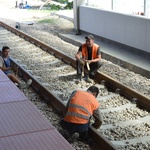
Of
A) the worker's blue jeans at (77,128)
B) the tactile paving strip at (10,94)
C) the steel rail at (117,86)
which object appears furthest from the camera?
the steel rail at (117,86)

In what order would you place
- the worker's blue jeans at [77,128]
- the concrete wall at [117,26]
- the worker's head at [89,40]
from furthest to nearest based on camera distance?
the concrete wall at [117,26] → the worker's head at [89,40] → the worker's blue jeans at [77,128]

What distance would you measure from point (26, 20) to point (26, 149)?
63.3ft

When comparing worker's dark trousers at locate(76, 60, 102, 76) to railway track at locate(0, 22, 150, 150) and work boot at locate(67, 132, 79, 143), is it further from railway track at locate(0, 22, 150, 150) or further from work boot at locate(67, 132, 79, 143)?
work boot at locate(67, 132, 79, 143)

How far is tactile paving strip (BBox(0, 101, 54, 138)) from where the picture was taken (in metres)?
4.46

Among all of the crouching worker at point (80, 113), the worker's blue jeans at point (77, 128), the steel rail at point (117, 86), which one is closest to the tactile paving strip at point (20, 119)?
the crouching worker at point (80, 113)

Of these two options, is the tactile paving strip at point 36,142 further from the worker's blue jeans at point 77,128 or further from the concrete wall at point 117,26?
the concrete wall at point 117,26

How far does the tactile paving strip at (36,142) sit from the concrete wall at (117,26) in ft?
28.5

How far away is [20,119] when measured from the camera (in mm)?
4812

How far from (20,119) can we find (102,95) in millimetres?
4466

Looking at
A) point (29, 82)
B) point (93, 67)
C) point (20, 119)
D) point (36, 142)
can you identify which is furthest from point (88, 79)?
point (36, 142)

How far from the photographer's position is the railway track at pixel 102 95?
6.80 m

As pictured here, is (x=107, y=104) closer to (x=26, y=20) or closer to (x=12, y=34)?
(x=12, y=34)

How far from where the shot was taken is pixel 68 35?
1730 centimetres

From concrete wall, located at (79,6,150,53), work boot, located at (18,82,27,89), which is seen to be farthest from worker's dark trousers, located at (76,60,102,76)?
concrete wall, located at (79,6,150,53)
